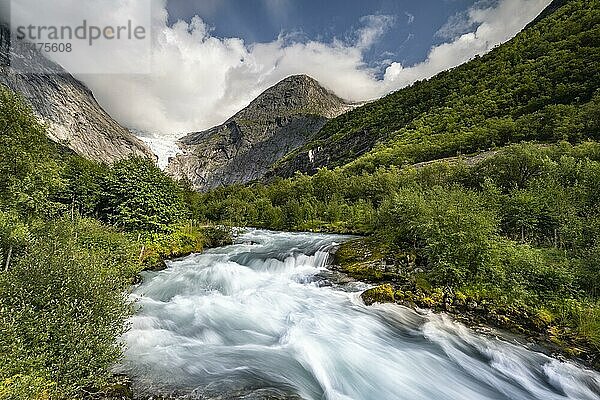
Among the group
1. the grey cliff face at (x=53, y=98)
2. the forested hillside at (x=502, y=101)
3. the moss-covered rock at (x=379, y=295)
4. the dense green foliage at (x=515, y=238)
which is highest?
the grey cliff face at (x=53, y=98)

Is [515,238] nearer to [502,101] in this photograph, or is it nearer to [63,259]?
[63,259]

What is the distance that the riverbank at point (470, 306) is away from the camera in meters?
10.8

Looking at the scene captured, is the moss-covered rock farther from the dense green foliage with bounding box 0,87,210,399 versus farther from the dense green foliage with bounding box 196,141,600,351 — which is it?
the dense green foliage with bounding box 0,87,210,399

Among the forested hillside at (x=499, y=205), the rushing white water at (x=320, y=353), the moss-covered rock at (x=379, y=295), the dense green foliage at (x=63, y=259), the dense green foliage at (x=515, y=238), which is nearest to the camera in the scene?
the dense green foliage at (x=63, y=259)

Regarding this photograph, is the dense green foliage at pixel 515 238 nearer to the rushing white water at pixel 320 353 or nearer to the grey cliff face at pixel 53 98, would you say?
the rushing white water at pixel 320 353

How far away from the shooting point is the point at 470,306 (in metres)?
13.3

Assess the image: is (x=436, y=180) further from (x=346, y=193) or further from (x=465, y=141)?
(x=465, y=141)

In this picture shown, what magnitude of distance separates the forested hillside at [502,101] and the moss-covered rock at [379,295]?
4788 centimetres

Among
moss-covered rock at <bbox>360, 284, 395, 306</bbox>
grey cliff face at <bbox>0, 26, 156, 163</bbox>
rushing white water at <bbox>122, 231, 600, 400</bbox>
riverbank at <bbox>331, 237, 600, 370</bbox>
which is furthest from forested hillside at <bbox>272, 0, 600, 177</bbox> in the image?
grey cliff face at <bbox>0, 26, 156, 163</bbox>

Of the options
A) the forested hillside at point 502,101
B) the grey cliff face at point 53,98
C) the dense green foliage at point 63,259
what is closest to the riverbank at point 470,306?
Result: the dense green foliage at point 63,259

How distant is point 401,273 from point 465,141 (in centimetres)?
5934

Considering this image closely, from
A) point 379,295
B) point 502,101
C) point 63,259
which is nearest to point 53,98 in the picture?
point 502,101

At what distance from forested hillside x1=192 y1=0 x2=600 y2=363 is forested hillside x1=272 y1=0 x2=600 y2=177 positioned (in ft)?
1.28

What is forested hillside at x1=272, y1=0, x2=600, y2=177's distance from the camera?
6141 centimetres
